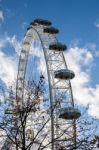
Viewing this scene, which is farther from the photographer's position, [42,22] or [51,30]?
[42,22]

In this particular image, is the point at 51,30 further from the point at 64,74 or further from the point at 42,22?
the point at 64,74

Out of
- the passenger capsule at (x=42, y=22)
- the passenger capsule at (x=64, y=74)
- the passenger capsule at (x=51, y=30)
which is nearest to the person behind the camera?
the passenger capsule at (x=64, y=74)

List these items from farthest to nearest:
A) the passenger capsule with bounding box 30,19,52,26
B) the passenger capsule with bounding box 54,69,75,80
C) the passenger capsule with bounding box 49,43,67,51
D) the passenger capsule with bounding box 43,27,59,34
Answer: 1. the passenger capsule with bounding box 30,19,52,26
2. the passenger capsule with bounding box 43,27,59,34
3. the passenger capsule with bounding box 49,43,67,51
4. the passenger capsule with bounding box 54,69,75,80

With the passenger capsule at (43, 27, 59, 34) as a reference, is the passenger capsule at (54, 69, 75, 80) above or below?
below

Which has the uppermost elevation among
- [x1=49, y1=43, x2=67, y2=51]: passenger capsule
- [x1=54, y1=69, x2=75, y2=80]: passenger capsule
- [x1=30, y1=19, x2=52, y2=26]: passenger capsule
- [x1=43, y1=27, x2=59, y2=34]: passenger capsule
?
[x1=30, y1=19, x2=52, y2=26]: passenger capsule

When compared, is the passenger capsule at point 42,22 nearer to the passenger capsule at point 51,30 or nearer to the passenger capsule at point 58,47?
the passenger capsule at point 51,30

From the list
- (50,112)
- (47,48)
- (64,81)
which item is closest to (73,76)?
(64,81)

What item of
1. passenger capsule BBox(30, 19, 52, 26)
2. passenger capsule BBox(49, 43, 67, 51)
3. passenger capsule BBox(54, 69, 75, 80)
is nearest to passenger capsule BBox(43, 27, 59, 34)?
passenger capsule BBox(30, 19, 52, 26)

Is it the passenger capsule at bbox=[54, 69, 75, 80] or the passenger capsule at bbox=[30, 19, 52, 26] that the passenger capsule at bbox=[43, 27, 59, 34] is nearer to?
the passenger capsule at bbox=[30, 19, 52, 26]

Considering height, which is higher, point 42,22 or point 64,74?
point 42,22

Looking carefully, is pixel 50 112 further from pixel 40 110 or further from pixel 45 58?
pixel 45 58

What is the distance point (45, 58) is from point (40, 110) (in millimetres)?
31578

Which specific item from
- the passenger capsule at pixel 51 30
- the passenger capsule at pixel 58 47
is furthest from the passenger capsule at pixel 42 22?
the passenger capsule at pixel 58 47

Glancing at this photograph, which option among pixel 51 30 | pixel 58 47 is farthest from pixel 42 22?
pixel 58 47
